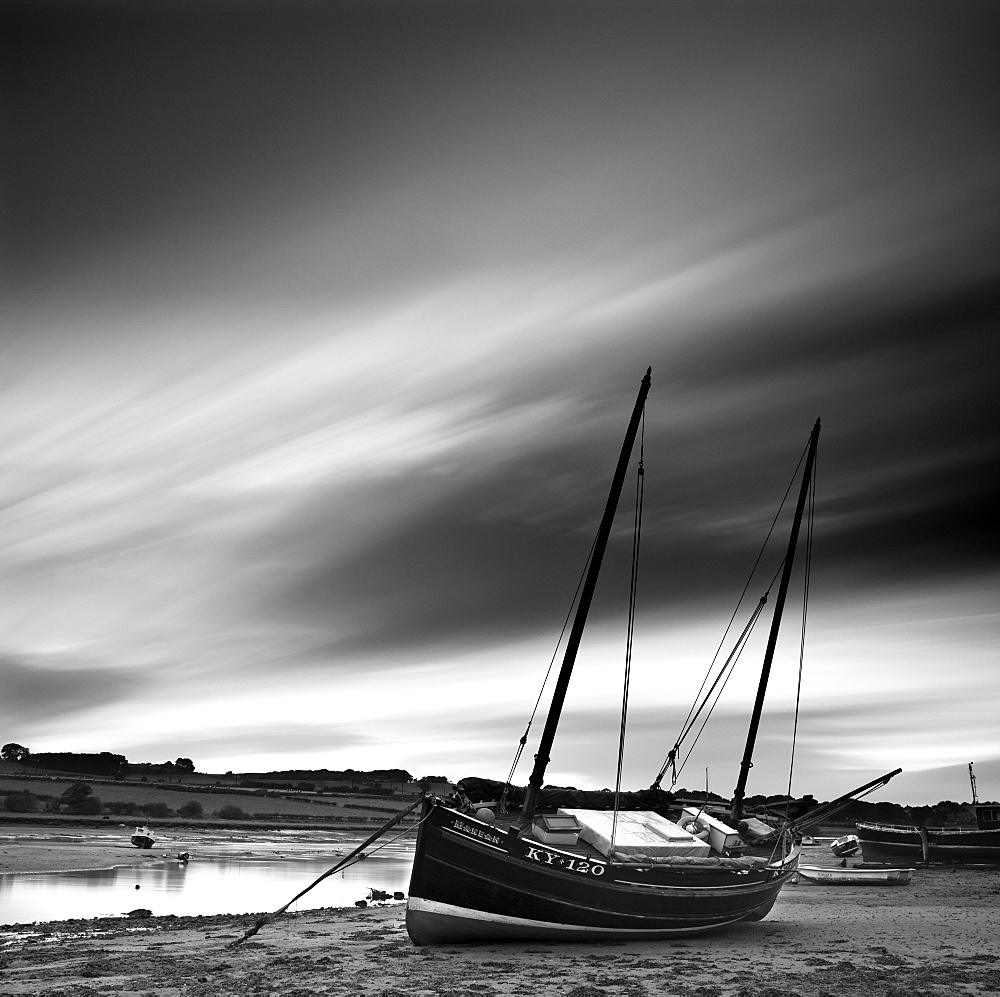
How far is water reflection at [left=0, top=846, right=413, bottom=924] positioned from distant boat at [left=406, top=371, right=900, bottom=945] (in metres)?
12.6

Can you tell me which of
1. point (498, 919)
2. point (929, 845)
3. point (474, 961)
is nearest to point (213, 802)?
point (929, 845)

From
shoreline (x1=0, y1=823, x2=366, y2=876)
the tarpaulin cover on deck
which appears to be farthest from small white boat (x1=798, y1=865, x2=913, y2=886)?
shoreline (x1=0, y1=823, x2=366, y2=876)

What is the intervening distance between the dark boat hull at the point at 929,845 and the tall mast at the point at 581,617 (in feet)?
147

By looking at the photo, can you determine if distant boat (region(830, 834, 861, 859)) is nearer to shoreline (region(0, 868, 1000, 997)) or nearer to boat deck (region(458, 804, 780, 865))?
shoreline (region(0, 868, 1000, 997))

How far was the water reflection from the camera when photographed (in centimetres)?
3247

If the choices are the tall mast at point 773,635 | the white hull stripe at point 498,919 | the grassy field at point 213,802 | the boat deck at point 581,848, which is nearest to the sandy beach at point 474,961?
the white hull stripe at point 498,919

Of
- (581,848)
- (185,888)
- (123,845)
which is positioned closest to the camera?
(581,848)

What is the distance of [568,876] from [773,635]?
2728cm

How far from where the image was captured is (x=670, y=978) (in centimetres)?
1930

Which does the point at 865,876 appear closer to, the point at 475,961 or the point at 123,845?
the point at 475,961

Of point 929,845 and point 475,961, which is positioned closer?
point 475,961

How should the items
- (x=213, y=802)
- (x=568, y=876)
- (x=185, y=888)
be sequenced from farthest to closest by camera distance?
(x=213, y=802) < (x=185, y=888) < (x=568, y=876)

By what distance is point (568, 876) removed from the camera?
2378 centimetres

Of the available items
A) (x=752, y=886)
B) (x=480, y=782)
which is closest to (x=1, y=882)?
(x=480, y=782)
